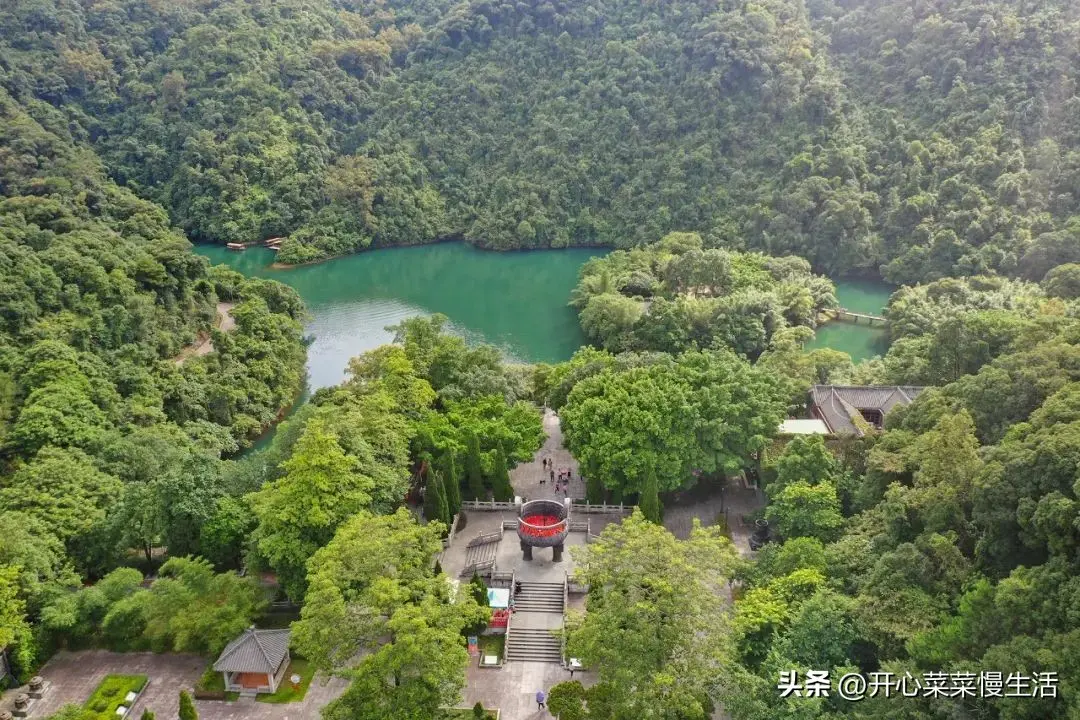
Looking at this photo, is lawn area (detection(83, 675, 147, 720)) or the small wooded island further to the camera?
lawn area (detection(83, 675, 147, 720))

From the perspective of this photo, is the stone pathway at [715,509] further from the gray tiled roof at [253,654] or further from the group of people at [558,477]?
the gray tiled roof at [253,654]

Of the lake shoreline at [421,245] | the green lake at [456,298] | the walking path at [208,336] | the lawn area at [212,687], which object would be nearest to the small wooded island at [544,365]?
the lawn area at [212,687]

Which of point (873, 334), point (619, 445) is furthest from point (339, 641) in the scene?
point (873, 334)

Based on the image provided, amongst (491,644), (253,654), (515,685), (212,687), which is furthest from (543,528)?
(212,687)

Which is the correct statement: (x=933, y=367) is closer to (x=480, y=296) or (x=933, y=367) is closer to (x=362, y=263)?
(x=480, y=296)

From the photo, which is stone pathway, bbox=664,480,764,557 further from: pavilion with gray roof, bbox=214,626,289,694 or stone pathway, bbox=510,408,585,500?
pavilion with gray roof, bbox=214,626,289,694

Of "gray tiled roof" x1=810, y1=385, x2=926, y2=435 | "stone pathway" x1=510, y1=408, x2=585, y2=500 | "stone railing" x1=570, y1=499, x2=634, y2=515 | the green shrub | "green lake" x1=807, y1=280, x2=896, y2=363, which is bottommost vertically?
"green lake" x1=807, y1=280, x2=896, y2=363

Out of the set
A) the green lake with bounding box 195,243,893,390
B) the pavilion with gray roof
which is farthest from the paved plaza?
the green lake with bounding box 195,243,893,390
